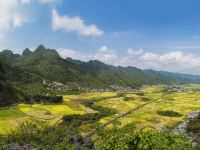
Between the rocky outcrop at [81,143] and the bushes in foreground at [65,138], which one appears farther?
the rocky outcrop at [81,143]

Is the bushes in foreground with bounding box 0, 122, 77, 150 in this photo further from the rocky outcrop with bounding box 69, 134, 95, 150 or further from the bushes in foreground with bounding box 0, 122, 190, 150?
the rocky outcrop with bounding box 69, 134, 95, 150

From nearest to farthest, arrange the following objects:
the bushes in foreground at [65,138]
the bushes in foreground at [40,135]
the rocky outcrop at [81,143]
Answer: the bushes in foreground at [65,138]
the rocky outcrop at [81,143]
the bushes in foreground at [40,135]

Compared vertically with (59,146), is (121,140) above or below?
above

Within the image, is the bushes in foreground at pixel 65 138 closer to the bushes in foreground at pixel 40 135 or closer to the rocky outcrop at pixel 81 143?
the bushes in foreground at pixel 40 135

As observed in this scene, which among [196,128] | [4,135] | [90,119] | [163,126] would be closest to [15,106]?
[90,119]

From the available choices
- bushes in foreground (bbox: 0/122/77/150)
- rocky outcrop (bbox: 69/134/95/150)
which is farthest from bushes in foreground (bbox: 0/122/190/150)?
rocky outcrop (bbox: 69/134/95/150)

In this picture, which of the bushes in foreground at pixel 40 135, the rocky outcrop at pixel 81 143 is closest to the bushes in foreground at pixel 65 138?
the bushes in foreground at pixel 40 135

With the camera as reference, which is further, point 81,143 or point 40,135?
point 40,135

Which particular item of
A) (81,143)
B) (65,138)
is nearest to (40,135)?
(65,138)

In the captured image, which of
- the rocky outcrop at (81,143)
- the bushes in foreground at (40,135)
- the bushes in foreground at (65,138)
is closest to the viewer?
the bushes in foreground at (65,138)

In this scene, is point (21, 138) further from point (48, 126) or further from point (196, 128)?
point (196, 128)

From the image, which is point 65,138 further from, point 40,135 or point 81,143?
point 81,143
